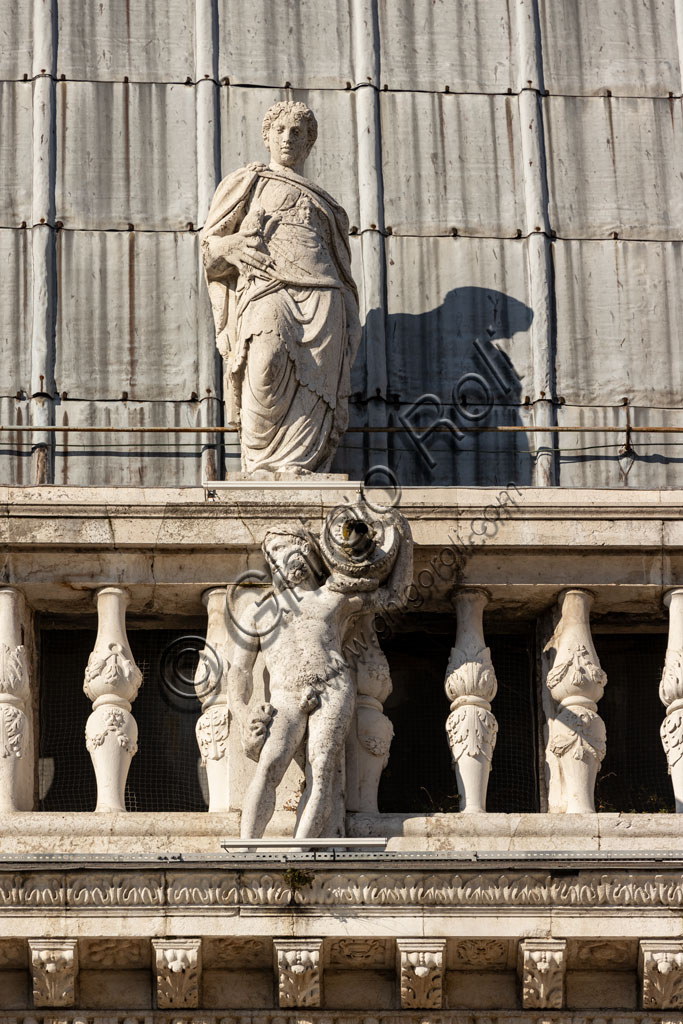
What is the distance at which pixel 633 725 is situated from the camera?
1867cm

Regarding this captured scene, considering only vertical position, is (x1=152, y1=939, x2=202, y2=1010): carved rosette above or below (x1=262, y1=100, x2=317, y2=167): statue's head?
below

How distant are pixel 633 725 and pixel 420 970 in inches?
121

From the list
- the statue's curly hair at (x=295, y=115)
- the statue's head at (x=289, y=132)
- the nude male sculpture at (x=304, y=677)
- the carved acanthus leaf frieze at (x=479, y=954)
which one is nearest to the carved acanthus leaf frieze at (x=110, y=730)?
the nude male sculpture at (x=304, y=677)

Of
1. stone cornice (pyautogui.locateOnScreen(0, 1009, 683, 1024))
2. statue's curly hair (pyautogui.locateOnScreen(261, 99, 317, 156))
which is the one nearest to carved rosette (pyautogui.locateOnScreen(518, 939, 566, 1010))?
stone cornice (pyautogui.locateOnScreen(0, 1009, 683, 1024))

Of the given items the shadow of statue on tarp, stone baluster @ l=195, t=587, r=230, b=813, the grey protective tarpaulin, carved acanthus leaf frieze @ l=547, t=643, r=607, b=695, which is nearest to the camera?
stone baluster @ l=195, t=587, r=230, b=813

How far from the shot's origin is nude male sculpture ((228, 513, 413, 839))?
1689 cm

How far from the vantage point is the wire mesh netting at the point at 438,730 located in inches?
722

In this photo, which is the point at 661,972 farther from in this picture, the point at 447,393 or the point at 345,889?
the point at 447,393

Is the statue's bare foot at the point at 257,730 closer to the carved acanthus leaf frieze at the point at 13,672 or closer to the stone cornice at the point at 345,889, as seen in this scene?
the stone cornice at the point at 345,889

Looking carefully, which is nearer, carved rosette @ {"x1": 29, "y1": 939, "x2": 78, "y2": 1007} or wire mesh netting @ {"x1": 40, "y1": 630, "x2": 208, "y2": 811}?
carved rosette @ {"x1": 29, "y1": 939, "x2": 78, "y2": 1007}

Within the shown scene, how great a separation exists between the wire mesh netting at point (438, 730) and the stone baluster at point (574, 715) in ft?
2.06

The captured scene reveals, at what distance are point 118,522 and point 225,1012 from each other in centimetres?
323

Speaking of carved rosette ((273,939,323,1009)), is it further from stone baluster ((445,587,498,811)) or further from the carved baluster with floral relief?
the carved baluster with floral relief

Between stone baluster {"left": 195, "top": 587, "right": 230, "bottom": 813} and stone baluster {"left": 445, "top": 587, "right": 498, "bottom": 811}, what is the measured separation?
4.66 ft
